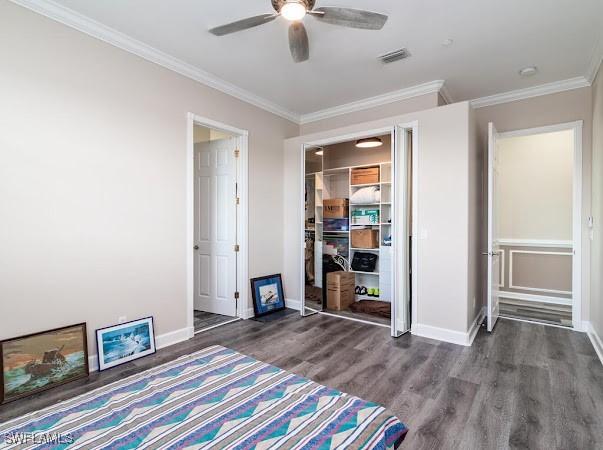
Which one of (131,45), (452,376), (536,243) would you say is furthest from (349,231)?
(131,45)

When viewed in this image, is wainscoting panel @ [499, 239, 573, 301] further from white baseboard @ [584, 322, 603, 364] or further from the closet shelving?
the closet shelving

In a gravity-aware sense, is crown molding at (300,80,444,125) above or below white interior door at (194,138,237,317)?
above

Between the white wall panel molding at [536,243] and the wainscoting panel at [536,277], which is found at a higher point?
the white wall panel molding at [536,243]

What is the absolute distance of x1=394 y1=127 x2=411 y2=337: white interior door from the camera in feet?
12.0

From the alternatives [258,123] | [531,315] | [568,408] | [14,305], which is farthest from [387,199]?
[14,305]

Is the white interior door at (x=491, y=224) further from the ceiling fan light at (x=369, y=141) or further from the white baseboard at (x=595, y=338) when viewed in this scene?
the ceiling fan light at (x=369, y=141)

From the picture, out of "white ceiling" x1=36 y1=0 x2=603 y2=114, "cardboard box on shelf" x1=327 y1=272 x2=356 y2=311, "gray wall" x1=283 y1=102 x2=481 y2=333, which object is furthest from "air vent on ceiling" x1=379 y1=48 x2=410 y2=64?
"cardboard box on shelf" x1=327 y1=272 x2=356 y2=311

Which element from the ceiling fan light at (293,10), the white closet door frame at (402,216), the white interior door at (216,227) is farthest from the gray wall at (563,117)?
the white interior door at (216,227)

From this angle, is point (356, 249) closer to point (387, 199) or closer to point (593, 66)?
point (387, 199)

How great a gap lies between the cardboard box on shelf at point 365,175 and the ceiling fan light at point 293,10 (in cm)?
295

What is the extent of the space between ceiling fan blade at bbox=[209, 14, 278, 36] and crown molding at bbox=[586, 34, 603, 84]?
9.83ft

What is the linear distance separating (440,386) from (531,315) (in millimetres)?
2766

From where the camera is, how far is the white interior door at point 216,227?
4242 millimetres

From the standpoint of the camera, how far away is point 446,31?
111 inches
